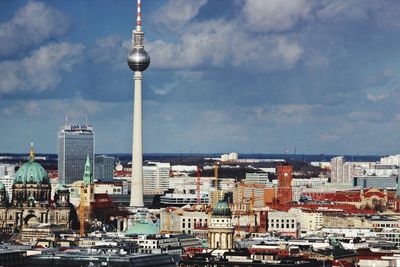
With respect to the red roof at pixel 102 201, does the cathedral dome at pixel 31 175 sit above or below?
above

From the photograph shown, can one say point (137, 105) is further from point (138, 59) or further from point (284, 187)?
point (284, 187)

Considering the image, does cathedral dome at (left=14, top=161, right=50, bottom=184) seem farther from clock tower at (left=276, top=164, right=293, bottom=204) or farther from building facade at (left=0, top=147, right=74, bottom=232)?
→ clock tower at (left=276, top=164, right=293, bottom=204)

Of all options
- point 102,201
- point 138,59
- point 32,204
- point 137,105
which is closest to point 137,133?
point 137,105

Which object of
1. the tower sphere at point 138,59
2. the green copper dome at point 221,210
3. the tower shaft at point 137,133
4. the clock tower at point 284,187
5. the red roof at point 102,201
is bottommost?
the green copper dome at point 221,210

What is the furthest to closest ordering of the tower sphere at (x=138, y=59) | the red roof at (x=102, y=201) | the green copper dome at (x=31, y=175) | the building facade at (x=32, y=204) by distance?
the red roof at (x=102, y=201), the green copper dome at (x=31, y=175), the tower sphere at (x=138, y=59), the building facade at (x=32, y=204)

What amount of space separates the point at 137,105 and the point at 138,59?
14.8 ft

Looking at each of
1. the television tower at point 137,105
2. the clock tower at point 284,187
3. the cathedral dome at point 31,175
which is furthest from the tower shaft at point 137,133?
the clock tower at point 284,187

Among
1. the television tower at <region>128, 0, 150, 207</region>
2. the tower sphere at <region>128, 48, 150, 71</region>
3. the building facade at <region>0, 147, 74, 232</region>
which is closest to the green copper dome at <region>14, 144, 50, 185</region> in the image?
the building facade at <region>0, 147, 74, 232</region>

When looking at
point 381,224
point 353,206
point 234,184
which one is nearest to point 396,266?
point 381,224

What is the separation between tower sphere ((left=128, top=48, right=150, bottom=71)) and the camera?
131250mm

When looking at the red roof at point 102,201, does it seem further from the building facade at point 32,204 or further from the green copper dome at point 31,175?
the green copper dome at point 31,175

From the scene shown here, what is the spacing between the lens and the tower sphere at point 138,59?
431ft

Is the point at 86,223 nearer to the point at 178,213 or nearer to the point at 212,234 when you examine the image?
the point at 178,213

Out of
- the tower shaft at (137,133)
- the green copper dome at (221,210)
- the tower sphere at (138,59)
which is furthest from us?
the tower sphere at (138,59)
